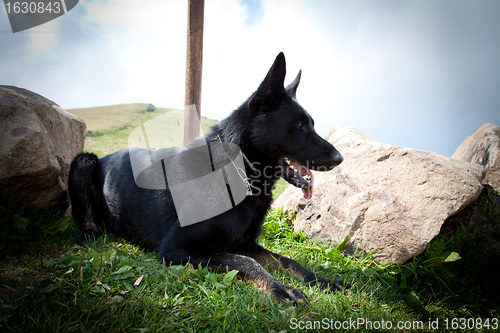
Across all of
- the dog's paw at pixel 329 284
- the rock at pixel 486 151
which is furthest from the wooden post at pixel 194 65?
the rock at pixel 486 151

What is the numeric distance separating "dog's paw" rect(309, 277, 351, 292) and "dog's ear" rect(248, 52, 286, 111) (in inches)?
63.4

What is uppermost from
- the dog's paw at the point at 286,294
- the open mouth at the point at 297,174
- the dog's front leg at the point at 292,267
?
the open mouth at the point at 297,174

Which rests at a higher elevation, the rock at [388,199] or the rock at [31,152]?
the rock at [31,152]

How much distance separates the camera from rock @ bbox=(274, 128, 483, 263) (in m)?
3.15

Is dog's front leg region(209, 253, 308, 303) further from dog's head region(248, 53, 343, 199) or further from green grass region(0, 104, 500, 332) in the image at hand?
dog's head region(248, 53, 343, 199)

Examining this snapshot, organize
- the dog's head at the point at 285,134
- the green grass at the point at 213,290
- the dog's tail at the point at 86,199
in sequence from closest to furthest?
the green grass at the point at 213,290 → the dog's head at the point at 285,134 → the dog's tail at the point at 86,199

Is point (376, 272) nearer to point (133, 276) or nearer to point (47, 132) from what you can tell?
point (133, 276)

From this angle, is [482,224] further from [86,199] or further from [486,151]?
[86,199]

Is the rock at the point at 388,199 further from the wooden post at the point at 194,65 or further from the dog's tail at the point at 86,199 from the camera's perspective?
the dog's tail at the point at 86,199

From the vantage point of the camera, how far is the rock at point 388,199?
3146mm

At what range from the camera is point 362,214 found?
3.40 metres

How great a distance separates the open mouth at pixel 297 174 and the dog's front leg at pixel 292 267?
0.68 m

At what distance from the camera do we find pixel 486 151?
4.44m

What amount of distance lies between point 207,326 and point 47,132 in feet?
9.67
